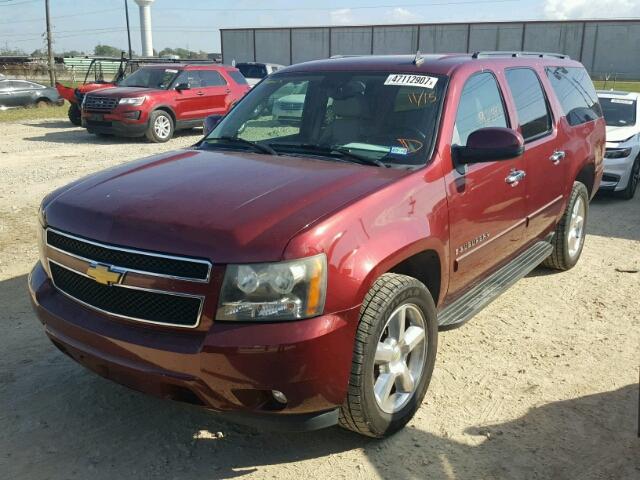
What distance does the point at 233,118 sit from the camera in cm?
453

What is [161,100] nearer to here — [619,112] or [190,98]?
[190,98]

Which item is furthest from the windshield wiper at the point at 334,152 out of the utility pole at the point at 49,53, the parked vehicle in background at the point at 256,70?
the utility pole at the point at 49,53

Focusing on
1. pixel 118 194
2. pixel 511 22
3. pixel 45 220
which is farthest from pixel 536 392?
pixel 511 22

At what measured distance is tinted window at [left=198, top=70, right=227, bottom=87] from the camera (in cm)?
1617

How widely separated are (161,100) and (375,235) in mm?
13132

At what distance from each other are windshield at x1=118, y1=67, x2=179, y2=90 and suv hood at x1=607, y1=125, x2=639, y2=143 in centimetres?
1040

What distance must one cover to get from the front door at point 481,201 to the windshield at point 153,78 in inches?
494

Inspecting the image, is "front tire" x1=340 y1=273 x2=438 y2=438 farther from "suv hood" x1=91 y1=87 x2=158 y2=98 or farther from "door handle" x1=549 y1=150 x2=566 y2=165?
"suv hood" x1=91 y1=87 x2=158 y2=98

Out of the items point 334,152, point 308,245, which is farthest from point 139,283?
point 334,152

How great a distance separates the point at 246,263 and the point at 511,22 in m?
51.7

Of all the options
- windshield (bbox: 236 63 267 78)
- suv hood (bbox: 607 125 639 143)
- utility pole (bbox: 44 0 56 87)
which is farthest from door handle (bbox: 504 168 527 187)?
utility pole (bbox: 44 0 56 87)

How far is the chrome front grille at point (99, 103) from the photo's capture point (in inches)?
571

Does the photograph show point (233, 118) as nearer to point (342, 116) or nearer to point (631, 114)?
point (342, 116)

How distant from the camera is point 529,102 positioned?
4828 mm
